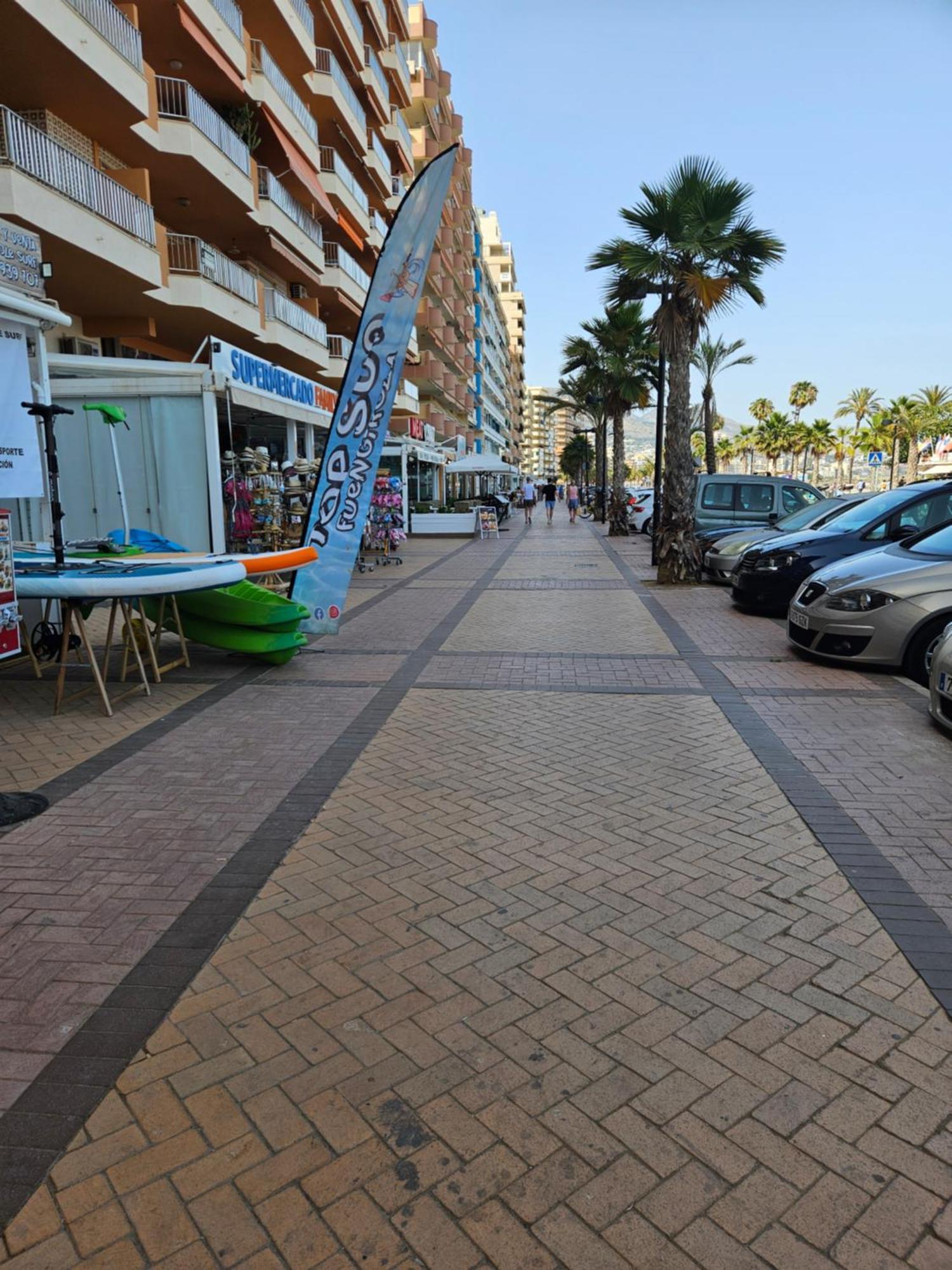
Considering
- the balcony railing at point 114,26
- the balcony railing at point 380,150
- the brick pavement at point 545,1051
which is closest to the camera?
the brick pavement at point 545,1051

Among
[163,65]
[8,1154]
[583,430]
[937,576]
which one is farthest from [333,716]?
[583,430]

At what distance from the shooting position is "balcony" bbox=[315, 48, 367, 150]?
26.2 meters

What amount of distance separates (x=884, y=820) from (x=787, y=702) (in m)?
2.51

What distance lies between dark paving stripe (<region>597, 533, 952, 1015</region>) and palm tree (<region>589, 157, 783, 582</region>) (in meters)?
8.06

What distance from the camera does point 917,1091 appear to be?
2473mm

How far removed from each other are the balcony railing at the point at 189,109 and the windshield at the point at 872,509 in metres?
14.5

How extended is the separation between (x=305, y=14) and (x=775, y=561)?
22.7m

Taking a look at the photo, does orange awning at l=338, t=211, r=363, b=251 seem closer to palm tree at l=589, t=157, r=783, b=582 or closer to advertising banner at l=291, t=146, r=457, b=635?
palm tree at l=589, t=157, r=783, b=582

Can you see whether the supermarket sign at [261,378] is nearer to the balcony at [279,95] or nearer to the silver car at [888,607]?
the silver car at [888,607]

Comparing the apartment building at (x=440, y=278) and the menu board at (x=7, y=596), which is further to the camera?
the apartment building at (x=440, y=278)

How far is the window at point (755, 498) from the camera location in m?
17.6

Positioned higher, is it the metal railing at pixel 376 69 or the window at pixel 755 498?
the metal railing at pixel 376 69

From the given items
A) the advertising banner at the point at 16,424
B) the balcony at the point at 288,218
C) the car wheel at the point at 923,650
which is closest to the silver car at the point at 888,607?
the car wheel at the point at 923,650

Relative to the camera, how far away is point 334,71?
26812 millimetres
